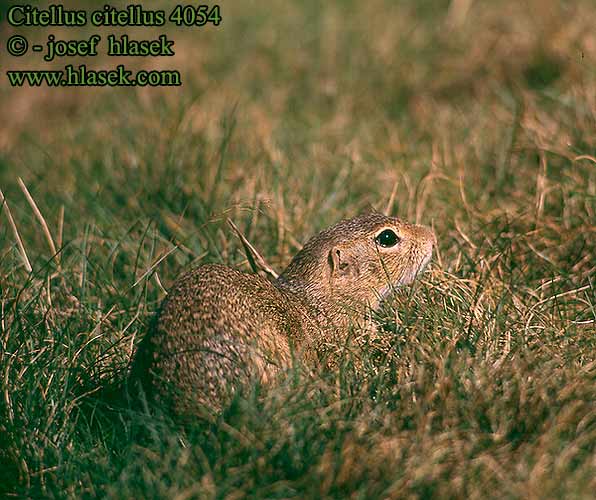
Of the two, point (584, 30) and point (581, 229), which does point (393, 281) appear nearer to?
point (581, 229)

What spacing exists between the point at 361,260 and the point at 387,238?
0.16 meters

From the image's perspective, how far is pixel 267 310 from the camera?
394 cm

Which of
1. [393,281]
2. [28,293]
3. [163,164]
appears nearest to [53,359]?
[28,293]

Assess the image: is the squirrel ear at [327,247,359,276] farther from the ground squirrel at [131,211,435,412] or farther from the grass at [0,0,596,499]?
the grass at [0,0,596,499]

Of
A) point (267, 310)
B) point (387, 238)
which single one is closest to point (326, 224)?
point (387, 238)

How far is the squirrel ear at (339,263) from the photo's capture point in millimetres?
4559

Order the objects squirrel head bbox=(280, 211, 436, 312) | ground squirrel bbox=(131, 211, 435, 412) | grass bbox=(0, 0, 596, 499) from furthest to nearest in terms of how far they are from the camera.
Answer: squirrel head bbox=(280, 211, 436, 312), ground squirrel bbox=(131, 211, 435, 412), grass bbox=(0, 0, 596, 499)

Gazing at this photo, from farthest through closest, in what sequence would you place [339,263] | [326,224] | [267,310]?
[326,224]
[339,263]
[267,310]

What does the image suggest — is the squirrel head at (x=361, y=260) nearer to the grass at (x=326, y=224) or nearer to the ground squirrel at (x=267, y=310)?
the ground squirrel at (x=267, y=310)

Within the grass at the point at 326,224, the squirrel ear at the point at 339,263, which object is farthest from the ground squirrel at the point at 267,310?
the grass at the point at 326,224

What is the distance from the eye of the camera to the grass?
10.6 feet

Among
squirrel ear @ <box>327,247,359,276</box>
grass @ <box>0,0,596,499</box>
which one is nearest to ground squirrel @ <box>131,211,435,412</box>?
squirrel ear @ <box>327,247,359,276</box>

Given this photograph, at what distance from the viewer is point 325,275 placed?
4555mm

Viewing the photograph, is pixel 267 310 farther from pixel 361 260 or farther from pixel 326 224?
pixel 326 224
